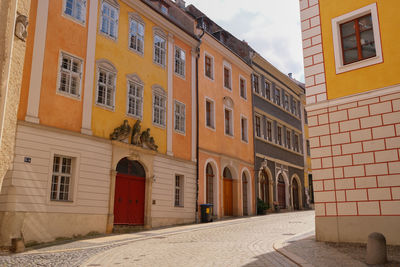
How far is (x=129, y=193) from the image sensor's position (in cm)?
1802

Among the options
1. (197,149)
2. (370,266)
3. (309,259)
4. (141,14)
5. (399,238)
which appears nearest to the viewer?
(370,266)

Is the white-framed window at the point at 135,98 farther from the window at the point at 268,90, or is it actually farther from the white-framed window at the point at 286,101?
the white-framed window at the point at 286,101

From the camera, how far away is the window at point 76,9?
1608 centimetres

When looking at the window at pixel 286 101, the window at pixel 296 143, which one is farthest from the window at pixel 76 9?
the window at pixel 296 143

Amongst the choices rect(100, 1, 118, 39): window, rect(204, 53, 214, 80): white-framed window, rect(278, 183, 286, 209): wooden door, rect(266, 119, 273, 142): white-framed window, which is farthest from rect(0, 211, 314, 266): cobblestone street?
rect(278, 183, 286, 209): wooden door

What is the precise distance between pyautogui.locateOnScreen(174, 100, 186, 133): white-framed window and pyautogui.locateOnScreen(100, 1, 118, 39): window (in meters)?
5.30

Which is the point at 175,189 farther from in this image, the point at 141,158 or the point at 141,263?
the point at 141,263

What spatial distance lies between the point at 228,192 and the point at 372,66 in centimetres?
1603

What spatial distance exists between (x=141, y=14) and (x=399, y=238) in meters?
15.1

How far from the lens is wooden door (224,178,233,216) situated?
84.6ft

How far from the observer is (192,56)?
78.1 feet

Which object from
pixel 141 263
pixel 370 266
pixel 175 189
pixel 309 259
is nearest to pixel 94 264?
pixel 141 263

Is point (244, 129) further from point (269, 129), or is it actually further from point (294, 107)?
point (294, 107)

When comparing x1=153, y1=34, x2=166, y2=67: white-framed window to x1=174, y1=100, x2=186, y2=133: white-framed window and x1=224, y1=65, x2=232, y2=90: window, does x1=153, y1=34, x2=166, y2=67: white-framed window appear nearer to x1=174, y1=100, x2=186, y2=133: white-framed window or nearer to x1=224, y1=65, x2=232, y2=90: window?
x1=174, y1=100, x2=186, y2=133: white-framed window
